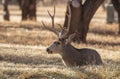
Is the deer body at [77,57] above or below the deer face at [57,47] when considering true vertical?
below

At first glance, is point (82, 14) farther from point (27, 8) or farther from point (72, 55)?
point (27, 8)

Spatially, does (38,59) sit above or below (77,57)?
below

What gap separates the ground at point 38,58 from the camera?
33.6 ft

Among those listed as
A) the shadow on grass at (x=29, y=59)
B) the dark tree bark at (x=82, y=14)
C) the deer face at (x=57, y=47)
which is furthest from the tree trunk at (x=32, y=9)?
the deer face at (x=57, y=47)

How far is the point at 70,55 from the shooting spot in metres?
12.4

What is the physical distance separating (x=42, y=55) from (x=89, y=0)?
439 centimetres

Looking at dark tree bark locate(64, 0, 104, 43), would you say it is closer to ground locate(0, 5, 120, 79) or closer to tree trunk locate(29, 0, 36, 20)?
ground locate(0, 5, 120, 79)

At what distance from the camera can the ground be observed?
1023cm

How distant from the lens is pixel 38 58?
47.4 ft

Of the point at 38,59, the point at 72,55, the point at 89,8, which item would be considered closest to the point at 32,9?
the point at 89,8

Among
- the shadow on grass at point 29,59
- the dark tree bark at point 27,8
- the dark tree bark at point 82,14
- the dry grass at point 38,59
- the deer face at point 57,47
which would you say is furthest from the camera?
the dark tree bark at point 27,8

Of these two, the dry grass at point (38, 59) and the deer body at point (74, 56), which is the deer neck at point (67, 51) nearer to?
the deer body at point (74, 56)

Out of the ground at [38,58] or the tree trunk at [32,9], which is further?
the tree trunk at [32,9]

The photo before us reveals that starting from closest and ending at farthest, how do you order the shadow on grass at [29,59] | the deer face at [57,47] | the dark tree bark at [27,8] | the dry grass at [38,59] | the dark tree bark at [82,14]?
the dry grass at [38,59] < the deer face at [57,47] < the shadow on grass at [29,59] < the dark tree bark at [82,14] < the dark tree bark at [27,8]
